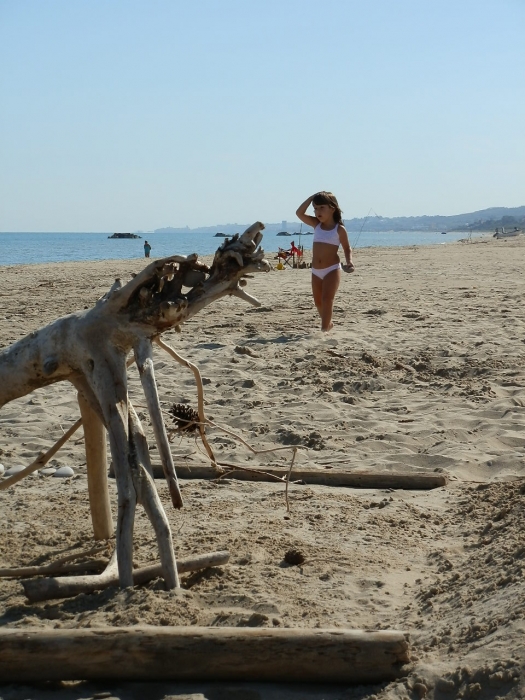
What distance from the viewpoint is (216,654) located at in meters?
2.71

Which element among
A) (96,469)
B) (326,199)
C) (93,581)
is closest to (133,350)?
(96,469)

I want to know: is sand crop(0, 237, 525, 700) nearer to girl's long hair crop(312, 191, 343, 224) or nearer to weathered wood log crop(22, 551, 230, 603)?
weathered wood log crop(22, 551, 230, 603)

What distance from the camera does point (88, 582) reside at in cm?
339

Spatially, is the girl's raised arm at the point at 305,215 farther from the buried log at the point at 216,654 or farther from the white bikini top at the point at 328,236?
the buried log at the point at 216,654

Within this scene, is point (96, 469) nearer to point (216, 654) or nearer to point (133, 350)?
point (133, 350)

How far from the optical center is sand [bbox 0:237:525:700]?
293cm

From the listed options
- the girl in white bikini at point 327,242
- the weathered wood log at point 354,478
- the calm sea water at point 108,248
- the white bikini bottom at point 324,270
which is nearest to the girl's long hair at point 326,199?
the girl in white bikini at point 327,242

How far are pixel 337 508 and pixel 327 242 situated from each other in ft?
15.6

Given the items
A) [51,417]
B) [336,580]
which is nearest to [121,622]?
[336,580]

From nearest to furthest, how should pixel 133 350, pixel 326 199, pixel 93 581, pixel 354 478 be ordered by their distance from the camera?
pixel 93 581
pixel 133 350
pixel 354 478
pixel 326 199

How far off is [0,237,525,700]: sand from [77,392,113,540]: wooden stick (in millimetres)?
147

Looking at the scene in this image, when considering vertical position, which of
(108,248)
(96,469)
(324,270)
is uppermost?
(108,248)

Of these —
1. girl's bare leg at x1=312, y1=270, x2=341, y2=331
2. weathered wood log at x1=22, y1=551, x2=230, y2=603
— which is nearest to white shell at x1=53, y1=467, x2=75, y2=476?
weathered wood log at x1=22, y1=551, x2=230, y2=603

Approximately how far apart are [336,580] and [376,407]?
290 centimetres
